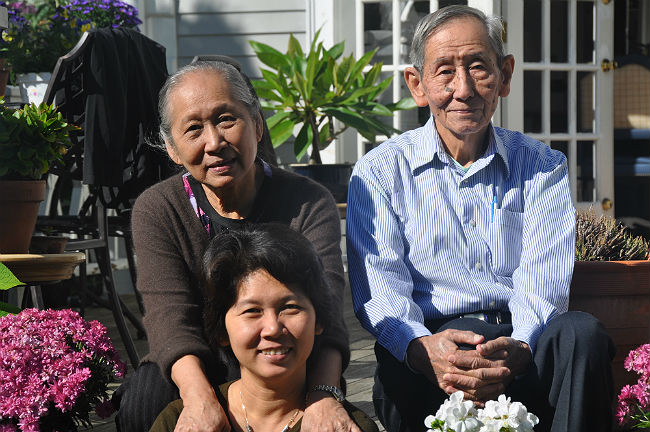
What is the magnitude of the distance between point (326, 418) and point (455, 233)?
651mm

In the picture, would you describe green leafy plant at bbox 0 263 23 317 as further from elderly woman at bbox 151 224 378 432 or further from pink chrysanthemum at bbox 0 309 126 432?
elderly woman at bbox 151 224 378 432

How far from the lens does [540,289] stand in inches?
85.0

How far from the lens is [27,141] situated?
99.7 inches

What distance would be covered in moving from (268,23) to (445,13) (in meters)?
3.66

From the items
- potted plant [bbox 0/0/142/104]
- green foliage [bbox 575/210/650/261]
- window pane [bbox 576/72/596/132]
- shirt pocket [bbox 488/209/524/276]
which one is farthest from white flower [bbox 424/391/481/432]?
→ window pane [bbox 576/72/596/132]

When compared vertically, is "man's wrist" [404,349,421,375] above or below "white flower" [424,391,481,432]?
below

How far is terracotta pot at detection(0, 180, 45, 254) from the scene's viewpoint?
256 cm

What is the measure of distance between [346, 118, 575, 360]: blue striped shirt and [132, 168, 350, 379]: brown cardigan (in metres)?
0.13

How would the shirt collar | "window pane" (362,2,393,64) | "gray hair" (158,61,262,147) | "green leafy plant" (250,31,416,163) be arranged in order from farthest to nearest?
1. "window pane" (362,2,393,64)
2. "green leafy plant" (250,31,416,163)
3. the shirt collar
4. "gray hair" (158,61,262,147)

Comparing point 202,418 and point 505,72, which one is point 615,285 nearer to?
point 505,72

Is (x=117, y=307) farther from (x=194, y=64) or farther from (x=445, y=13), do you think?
(x=445, y=13)

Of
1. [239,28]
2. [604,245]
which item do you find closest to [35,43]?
[239,28]

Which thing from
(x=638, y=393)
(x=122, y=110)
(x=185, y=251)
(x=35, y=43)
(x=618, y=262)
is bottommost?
(x=638, y=393)

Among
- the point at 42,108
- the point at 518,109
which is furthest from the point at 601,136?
the point at 42,108
